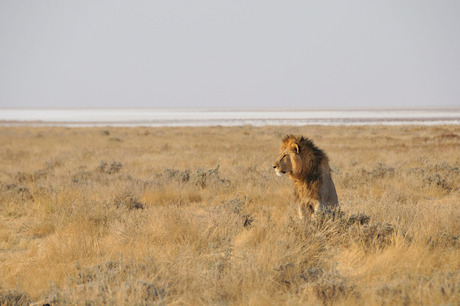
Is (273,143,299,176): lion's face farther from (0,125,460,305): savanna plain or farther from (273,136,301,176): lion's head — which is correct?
(0,125,460,305): savanna plain

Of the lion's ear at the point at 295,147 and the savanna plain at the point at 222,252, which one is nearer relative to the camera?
the savanna plain at the point at 222,252

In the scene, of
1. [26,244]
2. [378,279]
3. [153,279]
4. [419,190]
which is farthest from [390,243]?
[26,244]

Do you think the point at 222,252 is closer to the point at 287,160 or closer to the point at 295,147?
the point at 287,160

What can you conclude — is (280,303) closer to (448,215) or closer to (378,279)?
(378,279)

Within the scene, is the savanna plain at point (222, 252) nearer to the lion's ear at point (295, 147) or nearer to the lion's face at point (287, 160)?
the lion's face at point (287, 160)

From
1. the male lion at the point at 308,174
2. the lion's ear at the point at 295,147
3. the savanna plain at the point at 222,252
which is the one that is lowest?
the savanna plain at the point at 222,252

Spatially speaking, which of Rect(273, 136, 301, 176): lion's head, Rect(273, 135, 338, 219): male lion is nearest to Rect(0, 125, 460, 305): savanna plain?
Rect(273, 135, 338, 219): male lion

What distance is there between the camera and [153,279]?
3748 mm

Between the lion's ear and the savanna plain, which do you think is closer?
the savanna plain

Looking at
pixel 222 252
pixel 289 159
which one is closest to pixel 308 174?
pixel 289 159

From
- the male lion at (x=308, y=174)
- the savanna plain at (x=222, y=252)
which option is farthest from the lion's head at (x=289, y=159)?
the savanna plain at (x=222, y=252)

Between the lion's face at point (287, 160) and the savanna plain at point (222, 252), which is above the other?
the lion's face at point (287, 160)

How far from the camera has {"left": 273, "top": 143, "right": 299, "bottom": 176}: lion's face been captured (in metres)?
5.27

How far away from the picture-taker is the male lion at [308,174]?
5188 millimetres
